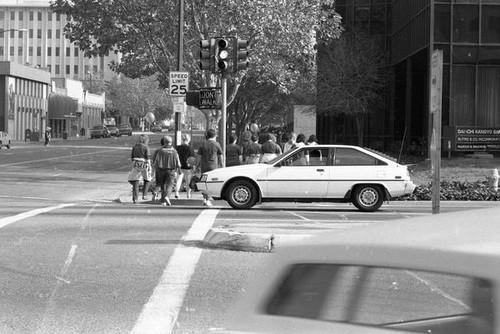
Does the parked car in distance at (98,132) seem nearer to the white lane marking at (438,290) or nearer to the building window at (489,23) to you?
the building window at (489,23)

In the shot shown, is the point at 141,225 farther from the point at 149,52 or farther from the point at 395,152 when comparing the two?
the point at 395,152

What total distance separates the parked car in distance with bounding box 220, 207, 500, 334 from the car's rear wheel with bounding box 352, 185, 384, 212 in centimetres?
1330

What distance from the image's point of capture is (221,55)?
17.8 m

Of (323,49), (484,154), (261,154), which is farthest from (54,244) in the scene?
(323,49)

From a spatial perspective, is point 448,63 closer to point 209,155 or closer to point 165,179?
point 209,155

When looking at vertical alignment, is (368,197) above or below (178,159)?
below

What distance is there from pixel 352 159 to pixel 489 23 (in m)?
15.3

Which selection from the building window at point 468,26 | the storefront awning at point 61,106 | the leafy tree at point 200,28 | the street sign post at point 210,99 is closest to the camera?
the street sign post at point 210,99

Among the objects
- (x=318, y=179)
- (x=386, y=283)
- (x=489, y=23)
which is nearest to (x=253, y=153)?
(x=318, y=179)

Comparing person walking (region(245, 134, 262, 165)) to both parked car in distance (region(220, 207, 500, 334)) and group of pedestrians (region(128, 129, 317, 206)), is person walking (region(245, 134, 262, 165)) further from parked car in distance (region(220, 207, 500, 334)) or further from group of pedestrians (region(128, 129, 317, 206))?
parked car in distance (region(220, 207, 500, 334))

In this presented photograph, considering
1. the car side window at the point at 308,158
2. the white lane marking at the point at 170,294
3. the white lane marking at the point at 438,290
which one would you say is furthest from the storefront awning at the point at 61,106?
the white lane marking at the point at 438,290

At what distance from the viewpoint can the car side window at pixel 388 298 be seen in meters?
2.27

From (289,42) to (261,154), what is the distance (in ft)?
29.3

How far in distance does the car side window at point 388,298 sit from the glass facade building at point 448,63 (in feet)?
90.0
